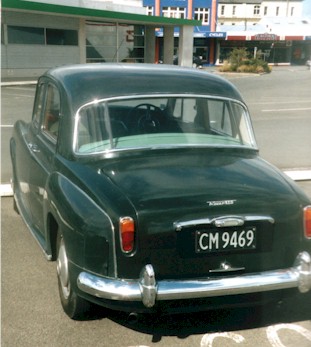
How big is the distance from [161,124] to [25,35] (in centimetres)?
2957

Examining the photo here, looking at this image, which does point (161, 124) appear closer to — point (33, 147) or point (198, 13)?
point (33, 147)

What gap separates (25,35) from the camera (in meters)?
31.3

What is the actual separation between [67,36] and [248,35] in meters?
39.4

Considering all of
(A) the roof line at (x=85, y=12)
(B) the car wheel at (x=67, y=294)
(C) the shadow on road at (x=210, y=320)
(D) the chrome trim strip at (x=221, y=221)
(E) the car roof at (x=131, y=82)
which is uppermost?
(A) the roof line at (x=85, y=12)

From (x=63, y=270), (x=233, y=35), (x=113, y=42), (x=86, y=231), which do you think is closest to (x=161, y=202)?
(x=86, y=231)

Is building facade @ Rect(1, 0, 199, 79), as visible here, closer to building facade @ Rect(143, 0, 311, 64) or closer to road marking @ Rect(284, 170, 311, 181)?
building facade @ Rect(143, 0, 311, 64)

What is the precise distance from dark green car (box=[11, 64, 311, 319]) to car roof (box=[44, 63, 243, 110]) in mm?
13

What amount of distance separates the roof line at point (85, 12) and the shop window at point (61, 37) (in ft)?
8.95

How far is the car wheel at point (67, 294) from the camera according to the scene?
11.5 ft

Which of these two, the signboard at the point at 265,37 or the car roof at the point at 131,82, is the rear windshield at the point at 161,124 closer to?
the car roof at the point at 131,82

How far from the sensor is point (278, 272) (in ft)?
10.9

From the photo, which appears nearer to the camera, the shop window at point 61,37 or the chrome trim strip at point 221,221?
the chrome trim strip at point 221,221

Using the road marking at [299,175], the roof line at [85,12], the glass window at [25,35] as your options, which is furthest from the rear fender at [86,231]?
the glass window at [25,35]

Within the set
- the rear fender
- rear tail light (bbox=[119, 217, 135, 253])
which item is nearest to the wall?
the rear fender
